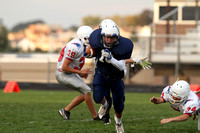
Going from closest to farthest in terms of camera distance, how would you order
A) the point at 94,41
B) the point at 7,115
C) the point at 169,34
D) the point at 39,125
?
the point at 94,41 → the point at 39,125 → the point at 7,115 → the point at 169,34

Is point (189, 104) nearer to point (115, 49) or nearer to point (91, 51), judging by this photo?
point (115, 49)

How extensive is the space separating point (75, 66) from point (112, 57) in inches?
81.5

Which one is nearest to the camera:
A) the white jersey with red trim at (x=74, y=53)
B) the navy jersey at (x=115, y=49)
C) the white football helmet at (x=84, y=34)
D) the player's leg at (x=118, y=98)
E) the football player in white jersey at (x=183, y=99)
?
the navy jersey at (x=115, y=49)

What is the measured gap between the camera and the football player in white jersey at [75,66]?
26.1 feet

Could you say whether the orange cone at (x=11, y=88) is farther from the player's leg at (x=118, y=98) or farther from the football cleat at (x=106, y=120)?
the player's leg at (x=118, y=98)

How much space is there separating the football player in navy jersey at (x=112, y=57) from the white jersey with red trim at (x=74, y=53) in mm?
984

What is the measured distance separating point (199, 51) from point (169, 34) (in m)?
1.73

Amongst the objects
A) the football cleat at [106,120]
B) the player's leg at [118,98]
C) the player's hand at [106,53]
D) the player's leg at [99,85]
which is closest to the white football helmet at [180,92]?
the player's leg at [118,98]

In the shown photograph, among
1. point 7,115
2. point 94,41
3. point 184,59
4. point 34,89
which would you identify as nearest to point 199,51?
point 184,59

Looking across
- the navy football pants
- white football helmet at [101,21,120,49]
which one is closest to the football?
white football helmet at [101,21,120,49]

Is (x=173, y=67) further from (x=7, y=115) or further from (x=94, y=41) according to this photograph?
(x=94, y=41)

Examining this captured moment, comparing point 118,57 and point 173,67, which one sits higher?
point 118,57

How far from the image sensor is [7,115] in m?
8.61

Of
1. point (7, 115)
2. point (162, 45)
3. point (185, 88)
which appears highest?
point (185, 88)
